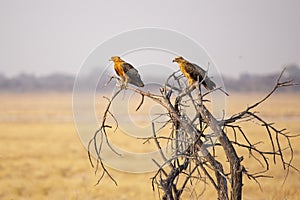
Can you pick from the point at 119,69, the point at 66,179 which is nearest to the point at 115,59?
the point at 119,69

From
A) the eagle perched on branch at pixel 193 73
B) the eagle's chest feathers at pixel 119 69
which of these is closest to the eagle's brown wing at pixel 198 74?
the eagle perched on branch at pixel 193 73

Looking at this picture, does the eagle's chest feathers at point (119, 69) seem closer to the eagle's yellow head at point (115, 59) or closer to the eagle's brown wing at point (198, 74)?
the eagle's yellow head at point (115, 59)

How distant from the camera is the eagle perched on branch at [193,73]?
5298 millimetres

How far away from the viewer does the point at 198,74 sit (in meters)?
5.29

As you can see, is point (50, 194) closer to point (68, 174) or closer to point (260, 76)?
point (68, 174)

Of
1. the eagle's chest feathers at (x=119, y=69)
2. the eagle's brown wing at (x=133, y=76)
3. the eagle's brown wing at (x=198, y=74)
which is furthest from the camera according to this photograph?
the eagle's chest feathers at (x=119, y=69)

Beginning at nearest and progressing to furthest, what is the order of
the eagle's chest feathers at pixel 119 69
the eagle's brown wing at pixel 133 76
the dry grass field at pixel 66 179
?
the eagle's brown wing at pixel 133 76 < the eagle's chest feathers at pixel 119 69 < the dry grass field at pixel 66 179

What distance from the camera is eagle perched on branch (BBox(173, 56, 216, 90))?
5.30 metres

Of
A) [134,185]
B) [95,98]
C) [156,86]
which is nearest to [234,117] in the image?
[156,86]

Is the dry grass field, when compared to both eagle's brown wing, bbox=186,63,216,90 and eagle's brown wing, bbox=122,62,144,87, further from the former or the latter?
eagle's brown wing, bbox=122,62,144,87

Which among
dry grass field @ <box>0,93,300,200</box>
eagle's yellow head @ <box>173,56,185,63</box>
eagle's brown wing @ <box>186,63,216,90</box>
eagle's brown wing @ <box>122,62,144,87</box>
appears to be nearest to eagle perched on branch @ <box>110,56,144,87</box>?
eagle's brown wing @ <box>122,62,144,87</box>

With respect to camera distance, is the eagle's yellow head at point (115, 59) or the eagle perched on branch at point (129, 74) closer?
the eagle perched on branch at point (129, 74)

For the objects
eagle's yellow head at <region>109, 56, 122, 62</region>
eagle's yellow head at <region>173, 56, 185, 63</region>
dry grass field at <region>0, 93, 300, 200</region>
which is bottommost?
eagle's yellow head at <region>173, 56, 185, 63</region>

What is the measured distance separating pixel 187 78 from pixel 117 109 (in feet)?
6.40
